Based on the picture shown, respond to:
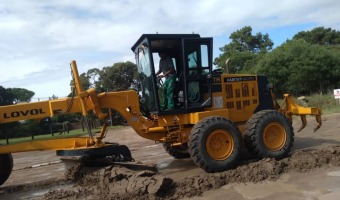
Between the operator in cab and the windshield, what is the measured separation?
0.23 meters

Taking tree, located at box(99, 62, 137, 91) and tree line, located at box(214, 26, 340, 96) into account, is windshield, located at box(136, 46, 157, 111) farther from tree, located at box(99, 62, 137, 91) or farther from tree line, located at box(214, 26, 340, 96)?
tree, located at box(99, 62, 137, 91)

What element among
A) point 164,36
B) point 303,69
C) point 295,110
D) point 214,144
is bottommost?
point 214,144

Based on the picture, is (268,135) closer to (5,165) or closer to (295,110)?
(295,110)

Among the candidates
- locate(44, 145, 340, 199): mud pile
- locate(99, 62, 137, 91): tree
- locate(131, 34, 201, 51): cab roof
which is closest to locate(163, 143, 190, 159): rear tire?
locate(44, 145, 340, 199): mud pile

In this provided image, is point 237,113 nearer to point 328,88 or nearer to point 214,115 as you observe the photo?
point 214,115

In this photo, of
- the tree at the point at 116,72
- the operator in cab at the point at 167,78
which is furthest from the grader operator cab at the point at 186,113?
the tree at the point at 116,72

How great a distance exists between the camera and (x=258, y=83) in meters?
9.43

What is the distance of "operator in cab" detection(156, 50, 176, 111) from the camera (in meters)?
8.40

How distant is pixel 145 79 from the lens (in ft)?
28.3

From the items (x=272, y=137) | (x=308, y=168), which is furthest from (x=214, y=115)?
(x=308, y=168)

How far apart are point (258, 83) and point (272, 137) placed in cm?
161

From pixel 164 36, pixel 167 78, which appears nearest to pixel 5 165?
pixel 167 78

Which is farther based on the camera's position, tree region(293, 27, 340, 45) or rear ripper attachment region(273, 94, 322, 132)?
tree region(293, 27, 340, 45)

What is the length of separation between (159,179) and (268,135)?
10.1 feet
